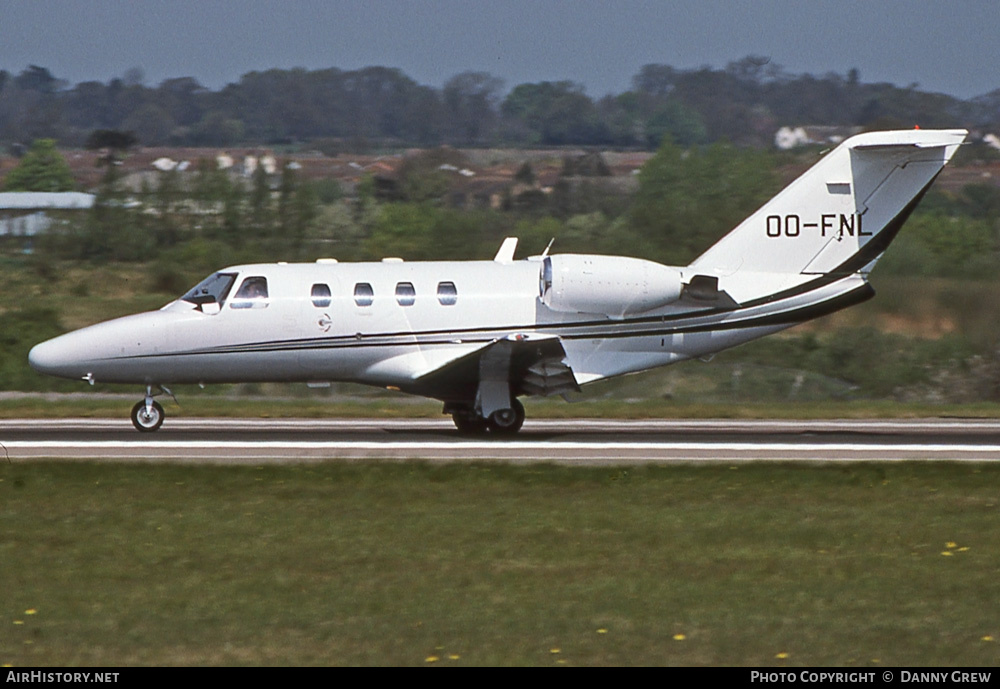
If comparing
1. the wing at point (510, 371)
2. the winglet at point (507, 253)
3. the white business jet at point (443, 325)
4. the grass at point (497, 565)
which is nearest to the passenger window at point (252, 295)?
the white business jet at point (443, 325)

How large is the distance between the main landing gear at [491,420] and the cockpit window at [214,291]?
4.26m

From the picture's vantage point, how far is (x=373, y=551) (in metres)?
12.8

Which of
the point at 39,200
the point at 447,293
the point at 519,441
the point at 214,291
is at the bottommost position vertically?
the point at 519,441

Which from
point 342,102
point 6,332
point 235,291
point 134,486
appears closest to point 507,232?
point 6,332

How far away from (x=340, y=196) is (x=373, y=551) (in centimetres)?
5724

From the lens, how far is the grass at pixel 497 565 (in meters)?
9.52

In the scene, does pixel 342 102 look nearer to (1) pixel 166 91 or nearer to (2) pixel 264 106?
(2) pixel 264 106

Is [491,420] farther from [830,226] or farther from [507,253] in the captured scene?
[830,226]

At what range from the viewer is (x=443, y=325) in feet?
70.0

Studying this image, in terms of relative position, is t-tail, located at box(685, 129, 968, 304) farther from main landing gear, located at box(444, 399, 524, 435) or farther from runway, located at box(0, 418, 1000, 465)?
main landing gear, located at box(444, 399, 524, 435)

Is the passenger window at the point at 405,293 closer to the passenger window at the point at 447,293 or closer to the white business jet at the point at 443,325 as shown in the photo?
the white business jet at the point at 443,325

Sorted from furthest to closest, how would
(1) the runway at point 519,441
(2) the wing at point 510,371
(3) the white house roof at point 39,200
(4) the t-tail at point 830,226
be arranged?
1. (3) the white house roof at point 39,200
2. (4) the t-tail at point 830,226
3. (2) the wing at point 510,371
4. (1) the runway at point 519,441

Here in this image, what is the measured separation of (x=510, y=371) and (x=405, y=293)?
2168mm

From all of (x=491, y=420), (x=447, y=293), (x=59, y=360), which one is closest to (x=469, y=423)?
(x=491, y=420)
